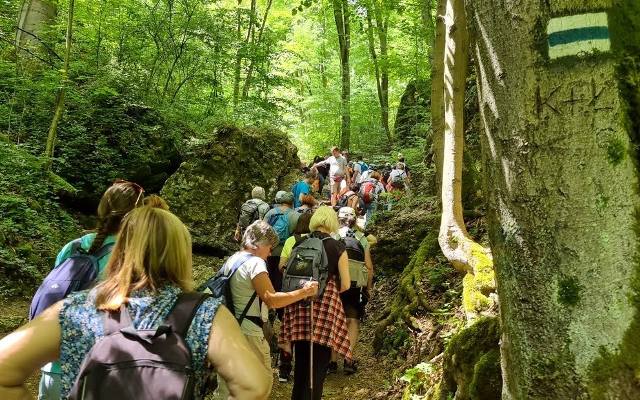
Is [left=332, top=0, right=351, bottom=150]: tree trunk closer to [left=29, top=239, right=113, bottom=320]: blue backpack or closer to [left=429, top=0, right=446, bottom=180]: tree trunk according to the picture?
[left=429, top=0, right=446, bottom=180]: tree trunk

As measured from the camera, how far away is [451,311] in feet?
18.8

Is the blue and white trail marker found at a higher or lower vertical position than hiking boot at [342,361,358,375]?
higher

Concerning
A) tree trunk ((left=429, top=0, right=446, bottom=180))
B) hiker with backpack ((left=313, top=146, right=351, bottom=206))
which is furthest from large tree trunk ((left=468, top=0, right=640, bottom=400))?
hiker with backpack ((left=313, top=146, right=351, bottom=206))

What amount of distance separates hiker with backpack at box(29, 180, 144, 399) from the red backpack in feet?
34.2

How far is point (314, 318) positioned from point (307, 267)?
1.52 feet

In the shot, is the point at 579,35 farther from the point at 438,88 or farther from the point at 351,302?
the point at 438,88

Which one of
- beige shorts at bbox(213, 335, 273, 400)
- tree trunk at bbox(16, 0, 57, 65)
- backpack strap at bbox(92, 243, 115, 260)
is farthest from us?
tree trunk at bbox(16, 0, 57, 65)

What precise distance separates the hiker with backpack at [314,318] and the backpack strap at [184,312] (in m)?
2.75

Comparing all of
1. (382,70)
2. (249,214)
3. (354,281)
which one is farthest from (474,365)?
(382,70)

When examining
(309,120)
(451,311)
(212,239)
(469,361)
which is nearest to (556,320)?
(469,361)

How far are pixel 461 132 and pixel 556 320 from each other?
3.81m

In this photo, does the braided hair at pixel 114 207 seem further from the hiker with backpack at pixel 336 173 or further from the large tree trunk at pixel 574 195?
the hiker with backpack at pixel 336 173

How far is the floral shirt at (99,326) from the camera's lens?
172cm

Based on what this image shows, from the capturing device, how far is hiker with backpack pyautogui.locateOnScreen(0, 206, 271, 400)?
5.25 ft
